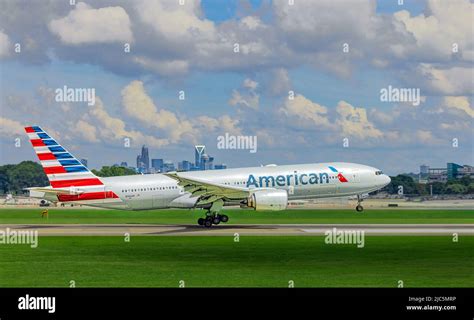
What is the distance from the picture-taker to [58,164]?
57969 mm

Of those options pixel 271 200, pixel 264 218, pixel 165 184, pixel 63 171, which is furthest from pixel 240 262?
pixel 264 218

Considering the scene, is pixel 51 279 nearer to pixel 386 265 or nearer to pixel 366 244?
pixel 386 265

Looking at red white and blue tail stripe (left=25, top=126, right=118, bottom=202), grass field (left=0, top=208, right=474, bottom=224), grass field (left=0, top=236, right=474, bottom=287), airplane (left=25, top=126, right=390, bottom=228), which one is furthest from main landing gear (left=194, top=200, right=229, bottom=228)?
grass field (left=0, top=236, right=474, bottom=287)

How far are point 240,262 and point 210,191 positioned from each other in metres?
21.5

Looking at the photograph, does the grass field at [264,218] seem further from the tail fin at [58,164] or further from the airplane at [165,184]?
the tail fin at [58,164]

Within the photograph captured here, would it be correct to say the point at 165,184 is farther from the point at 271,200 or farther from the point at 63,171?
the point at 271,200

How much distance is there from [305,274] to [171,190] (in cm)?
2921

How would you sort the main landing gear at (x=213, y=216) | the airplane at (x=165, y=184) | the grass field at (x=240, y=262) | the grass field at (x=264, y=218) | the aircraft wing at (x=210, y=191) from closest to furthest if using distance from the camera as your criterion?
the grass field at (x=240, y=262) < the aircraft wing at (x=210, y=191) < the main landing gear at (x=213, y=216) < the airplane at (x=165, y=184) < the grass field at (x=264, y=218)

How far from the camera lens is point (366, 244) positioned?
41438mm

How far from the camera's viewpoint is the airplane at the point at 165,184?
57156mm

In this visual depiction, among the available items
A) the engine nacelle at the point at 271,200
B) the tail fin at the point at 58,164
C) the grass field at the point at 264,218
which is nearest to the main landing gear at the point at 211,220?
the engine nacelle at the point at 271,200

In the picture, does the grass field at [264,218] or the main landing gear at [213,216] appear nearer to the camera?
the main landing gear at [213,216]

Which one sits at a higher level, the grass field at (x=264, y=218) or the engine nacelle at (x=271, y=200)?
the engine nacelle at (x=271, y=200)
